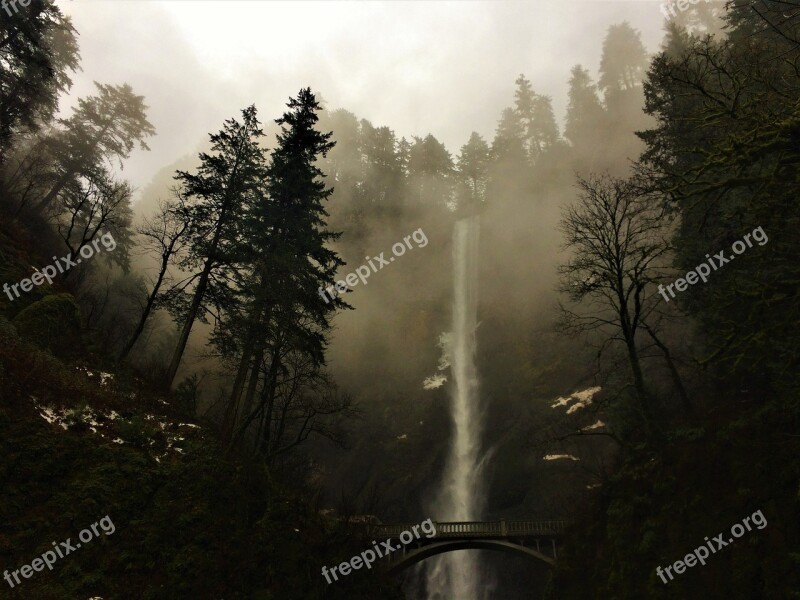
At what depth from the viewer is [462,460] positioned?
3281cm

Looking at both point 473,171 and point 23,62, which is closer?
point 23,62

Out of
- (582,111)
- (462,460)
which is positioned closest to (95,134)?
(462,460)

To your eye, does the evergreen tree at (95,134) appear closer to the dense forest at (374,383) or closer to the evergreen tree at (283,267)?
the dense forest at (374,383)

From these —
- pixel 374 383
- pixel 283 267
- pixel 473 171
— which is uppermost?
pixel 473 171

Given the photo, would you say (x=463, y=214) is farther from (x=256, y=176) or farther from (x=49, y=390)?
(x=49, y=390)

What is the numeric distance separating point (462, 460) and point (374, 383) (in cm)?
1306

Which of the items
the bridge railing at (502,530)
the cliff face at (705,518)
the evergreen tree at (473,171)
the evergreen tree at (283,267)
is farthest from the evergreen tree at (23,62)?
the evergreen tree at (473,171)

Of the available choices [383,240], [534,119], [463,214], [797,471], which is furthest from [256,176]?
[534,119]

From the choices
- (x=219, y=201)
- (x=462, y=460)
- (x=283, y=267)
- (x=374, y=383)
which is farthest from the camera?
(x=374, y=383)

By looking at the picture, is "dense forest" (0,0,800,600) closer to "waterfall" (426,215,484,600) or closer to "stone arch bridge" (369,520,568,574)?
"waterfall" (426,215,484,600)

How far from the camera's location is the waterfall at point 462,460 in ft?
92.3

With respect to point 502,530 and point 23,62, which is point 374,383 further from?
point 23,62

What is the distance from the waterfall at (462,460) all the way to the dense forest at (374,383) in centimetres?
83

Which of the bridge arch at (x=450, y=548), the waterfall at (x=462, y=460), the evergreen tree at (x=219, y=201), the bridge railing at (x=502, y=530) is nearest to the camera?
the evergreen tree at (x=219, y=201)
